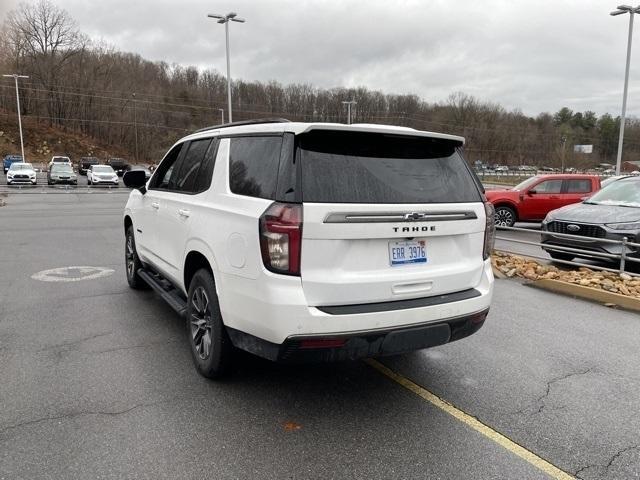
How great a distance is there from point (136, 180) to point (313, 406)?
341 centimetres

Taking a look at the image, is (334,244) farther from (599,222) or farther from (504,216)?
(504,216)

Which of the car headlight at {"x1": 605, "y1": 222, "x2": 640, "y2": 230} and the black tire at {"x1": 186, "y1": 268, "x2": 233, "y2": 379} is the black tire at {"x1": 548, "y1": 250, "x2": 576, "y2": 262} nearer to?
the car headlight at {"x1": 605, "y1": 222, "x2": 640, "y2": 230}

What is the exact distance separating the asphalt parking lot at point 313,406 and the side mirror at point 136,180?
139 centimetres

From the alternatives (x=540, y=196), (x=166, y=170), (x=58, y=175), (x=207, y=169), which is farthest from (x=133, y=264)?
(x=58, y=175)

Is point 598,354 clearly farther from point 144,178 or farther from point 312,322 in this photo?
point 144,178

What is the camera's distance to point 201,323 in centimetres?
388

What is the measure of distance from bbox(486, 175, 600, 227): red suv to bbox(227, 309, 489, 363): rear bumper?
12.4 m

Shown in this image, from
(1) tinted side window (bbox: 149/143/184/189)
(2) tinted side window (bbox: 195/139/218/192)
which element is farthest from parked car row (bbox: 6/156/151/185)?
(2) tinted side window (bbox: 195/139/218/192)

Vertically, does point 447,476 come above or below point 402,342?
below

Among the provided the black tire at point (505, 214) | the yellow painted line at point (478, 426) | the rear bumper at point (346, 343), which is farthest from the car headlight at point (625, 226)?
the black tire at point (505, 214)

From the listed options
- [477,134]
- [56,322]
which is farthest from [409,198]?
[477,134]

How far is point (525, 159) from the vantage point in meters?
106

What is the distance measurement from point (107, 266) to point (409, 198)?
6.29 m

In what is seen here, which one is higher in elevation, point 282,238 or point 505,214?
point 282,238
